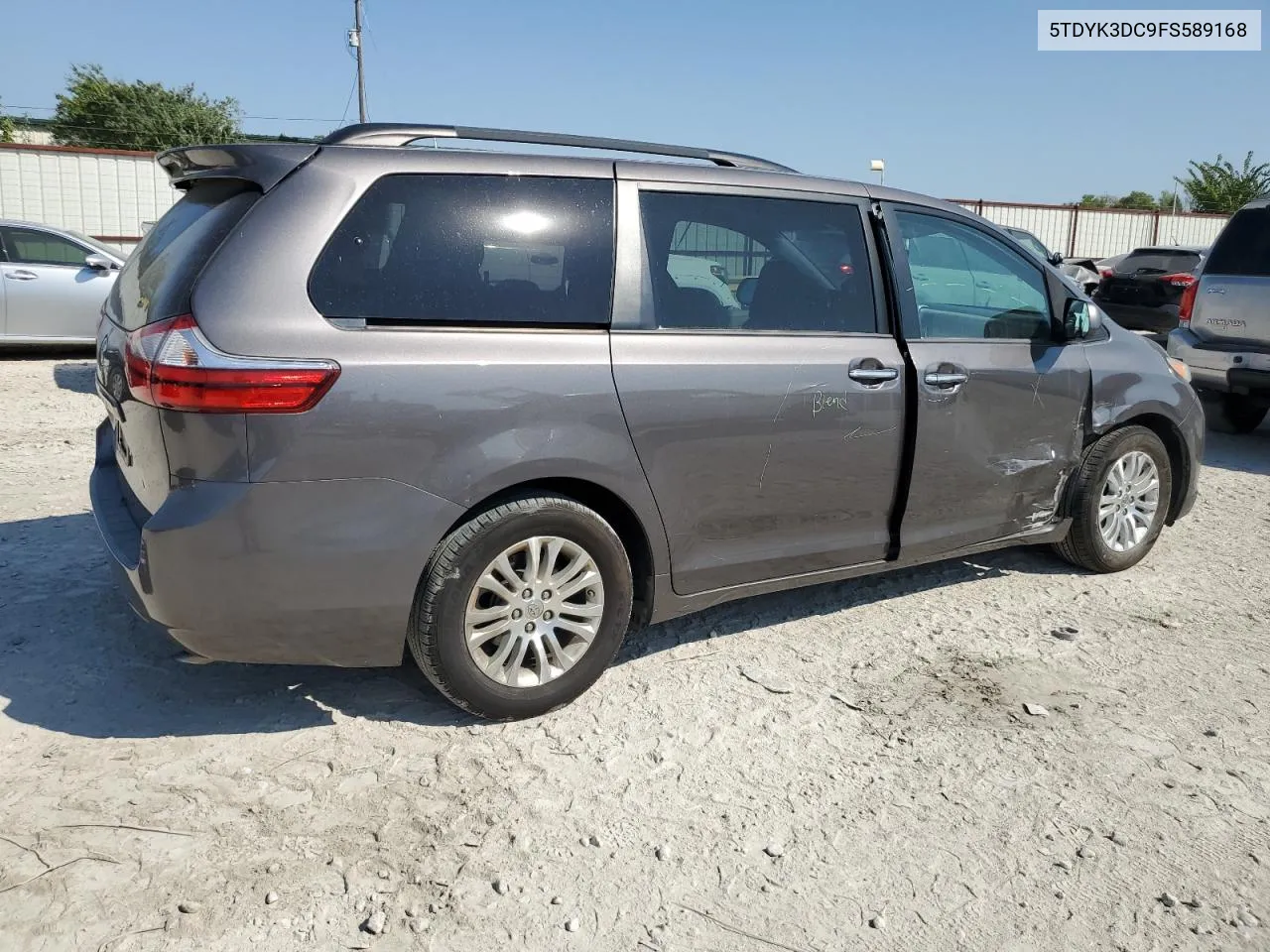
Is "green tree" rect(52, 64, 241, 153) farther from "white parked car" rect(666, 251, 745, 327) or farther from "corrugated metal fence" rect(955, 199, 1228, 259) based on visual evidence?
"white parked car" rect(666, 251, 745, 327)

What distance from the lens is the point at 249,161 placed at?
311cm

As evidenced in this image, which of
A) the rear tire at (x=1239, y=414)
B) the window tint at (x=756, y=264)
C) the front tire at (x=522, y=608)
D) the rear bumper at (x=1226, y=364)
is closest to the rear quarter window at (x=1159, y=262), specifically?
the rear tire at (x=1239, y=414)

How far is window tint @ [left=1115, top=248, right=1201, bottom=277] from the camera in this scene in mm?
13859

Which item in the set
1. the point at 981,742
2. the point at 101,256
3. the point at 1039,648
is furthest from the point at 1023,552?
the point at 101,256

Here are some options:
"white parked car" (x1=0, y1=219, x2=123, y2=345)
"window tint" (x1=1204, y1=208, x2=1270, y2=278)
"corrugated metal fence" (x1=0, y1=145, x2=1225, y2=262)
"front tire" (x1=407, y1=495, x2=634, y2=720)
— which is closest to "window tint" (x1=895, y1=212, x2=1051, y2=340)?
"front tire" (x1=407, y1=495, x2=634, y2=720)

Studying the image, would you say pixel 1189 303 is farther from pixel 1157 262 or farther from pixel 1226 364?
pixel 1157 262

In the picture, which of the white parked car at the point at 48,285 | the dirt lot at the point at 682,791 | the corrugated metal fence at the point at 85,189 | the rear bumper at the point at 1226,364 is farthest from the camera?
the corrugated metal fence at the point at 85,189

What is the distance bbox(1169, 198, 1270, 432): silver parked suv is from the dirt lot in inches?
163

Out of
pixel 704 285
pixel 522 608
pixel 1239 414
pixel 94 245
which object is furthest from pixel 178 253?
pixel 94 245

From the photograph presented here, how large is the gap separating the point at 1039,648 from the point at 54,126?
46.5 m

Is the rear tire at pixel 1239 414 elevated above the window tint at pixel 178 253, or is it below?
below

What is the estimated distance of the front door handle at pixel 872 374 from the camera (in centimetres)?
386

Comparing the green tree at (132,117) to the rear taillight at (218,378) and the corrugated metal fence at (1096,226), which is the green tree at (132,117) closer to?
the corrugated metal fence at (1096,226)

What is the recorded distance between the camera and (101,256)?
10.8 meters
